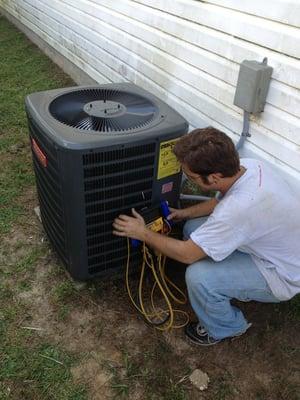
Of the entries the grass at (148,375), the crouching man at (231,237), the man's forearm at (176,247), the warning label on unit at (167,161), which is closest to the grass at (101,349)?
the grass at (148,375)

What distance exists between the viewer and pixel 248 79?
222cm

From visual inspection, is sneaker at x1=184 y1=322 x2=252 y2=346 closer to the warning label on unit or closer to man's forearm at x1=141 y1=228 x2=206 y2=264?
man's forearm at x1=141 y1=228 x2=206 y2=264

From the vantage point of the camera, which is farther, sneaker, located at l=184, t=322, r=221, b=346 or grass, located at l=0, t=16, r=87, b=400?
sneaker, located at l=184, t=322, r=221, b=346

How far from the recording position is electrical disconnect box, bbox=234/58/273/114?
2.16m

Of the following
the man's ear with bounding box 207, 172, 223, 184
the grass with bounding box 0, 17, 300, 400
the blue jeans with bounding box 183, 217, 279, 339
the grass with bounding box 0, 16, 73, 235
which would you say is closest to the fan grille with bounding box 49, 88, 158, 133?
the man's ear with bounding box 207, 172, 223, 184

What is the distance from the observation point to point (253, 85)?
7.20 ft

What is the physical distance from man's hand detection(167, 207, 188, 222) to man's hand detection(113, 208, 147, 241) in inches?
9.0

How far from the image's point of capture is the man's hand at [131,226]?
2.08m

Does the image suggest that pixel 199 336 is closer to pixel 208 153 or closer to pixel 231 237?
pixel 231 237

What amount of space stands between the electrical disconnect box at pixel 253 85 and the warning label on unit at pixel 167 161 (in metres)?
0.51

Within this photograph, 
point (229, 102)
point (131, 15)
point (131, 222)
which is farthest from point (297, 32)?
point (131, 15)

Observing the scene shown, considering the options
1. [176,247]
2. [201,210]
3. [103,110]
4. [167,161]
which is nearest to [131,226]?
[176,247]

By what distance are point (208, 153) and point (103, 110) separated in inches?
28.2

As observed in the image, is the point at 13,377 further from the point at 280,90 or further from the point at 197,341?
the point at 280,90
